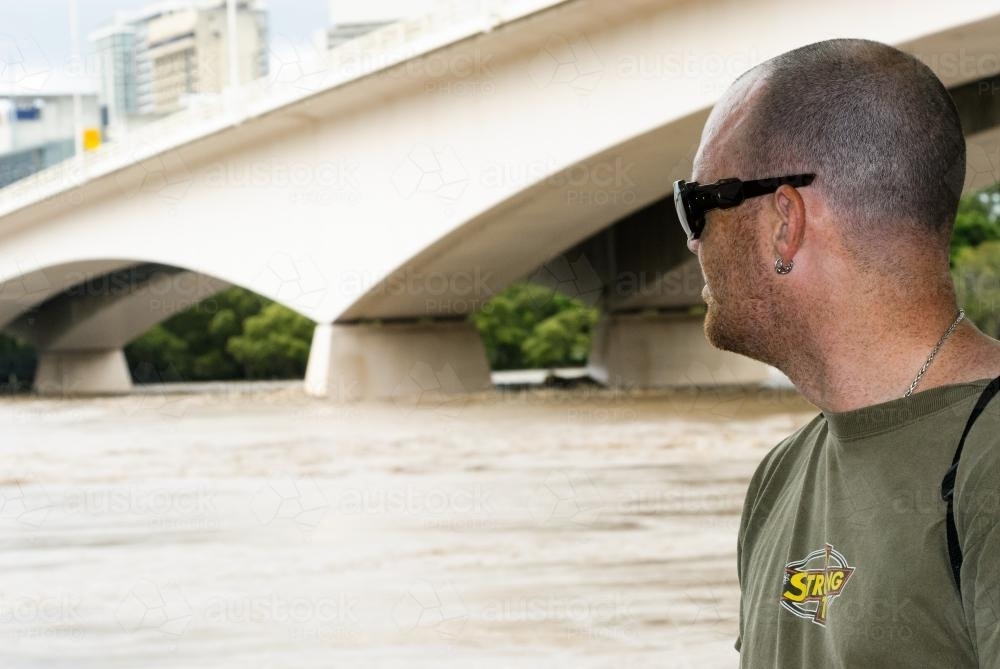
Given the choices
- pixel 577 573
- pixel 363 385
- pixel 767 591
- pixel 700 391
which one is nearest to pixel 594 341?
pixel 700 391

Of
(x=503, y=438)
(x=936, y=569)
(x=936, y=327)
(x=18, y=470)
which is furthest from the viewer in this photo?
(x=503, y=438)

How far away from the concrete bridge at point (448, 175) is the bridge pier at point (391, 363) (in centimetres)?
4

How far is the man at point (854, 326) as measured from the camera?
5.28ft

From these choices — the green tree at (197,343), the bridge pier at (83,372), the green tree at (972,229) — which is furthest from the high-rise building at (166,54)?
the green tree at (972,229)

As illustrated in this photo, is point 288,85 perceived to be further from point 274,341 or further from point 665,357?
point 274,341

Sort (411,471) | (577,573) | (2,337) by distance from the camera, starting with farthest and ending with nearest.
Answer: (2,337) → (411,471) → (577,573)

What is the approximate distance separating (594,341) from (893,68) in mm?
27152

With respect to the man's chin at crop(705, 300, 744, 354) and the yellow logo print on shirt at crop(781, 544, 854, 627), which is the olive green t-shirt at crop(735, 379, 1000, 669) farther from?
the man's chin at crop(705, 300, 744, 354)

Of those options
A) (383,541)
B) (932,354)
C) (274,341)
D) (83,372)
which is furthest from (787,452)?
(274,341)

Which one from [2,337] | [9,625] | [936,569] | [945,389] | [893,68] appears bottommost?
[2,337]

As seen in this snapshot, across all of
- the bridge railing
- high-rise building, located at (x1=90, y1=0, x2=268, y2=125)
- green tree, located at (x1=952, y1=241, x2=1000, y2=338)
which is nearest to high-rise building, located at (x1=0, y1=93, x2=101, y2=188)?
high-rise building, located at (x1=90, y1=0, x2=268, y2=125)

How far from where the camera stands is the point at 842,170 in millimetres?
1771

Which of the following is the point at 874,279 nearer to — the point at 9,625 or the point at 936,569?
the point at 936,569

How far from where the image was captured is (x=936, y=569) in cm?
158
